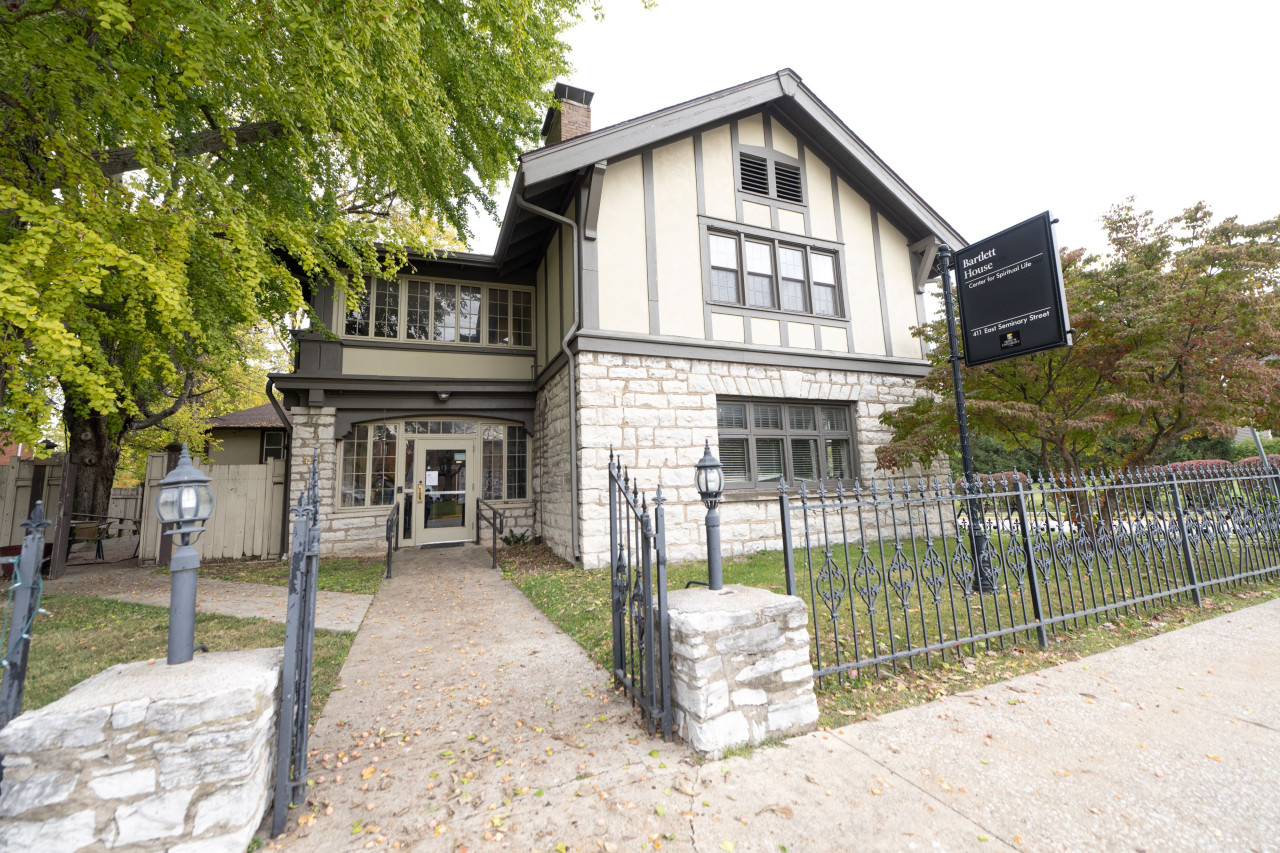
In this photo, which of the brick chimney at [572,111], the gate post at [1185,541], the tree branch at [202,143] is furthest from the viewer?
the brick chimney at [572,111]

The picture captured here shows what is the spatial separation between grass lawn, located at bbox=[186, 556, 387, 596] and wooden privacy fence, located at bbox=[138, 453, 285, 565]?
0.31m

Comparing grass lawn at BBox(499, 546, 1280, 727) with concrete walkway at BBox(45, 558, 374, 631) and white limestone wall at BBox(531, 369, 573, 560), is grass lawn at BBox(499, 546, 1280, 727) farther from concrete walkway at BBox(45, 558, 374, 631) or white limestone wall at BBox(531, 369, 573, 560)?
concrete walkway at BBox(45, 558, 374, 631)

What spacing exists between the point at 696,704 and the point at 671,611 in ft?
1.64

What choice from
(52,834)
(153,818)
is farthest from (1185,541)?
(52,834)

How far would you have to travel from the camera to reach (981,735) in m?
2.90

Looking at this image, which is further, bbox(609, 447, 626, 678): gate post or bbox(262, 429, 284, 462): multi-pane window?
bbox(262, 429, 284, 462): multi-pane window

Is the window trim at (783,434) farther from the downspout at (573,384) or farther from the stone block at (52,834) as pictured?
the stone block at (52,834)

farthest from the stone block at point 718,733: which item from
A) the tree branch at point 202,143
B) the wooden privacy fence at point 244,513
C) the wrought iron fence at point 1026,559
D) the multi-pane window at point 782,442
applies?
the wooden privacy fence at point 244,513

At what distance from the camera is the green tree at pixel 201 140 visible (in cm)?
472

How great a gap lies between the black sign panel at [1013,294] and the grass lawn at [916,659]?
2.78 meters

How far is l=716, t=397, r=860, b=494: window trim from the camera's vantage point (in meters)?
8.84

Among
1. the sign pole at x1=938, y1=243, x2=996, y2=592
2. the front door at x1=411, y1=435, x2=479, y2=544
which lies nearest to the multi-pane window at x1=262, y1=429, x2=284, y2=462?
the front door at x1=411, y1=435, x2=479, y2=544

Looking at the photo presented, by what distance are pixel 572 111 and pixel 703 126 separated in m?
2.43

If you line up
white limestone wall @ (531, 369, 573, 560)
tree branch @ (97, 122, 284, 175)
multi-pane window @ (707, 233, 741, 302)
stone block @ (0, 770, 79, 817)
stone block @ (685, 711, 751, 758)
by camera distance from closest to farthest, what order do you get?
stone block @ (0, 770, 79, 817) → stone block @ (685, 711, 751, 758) → tree branch @ (97, 122, 284, 175) → white limestone wall @ (531, 369, 573, 560) → multi-pane window @ (707, 233, 741, 302)
